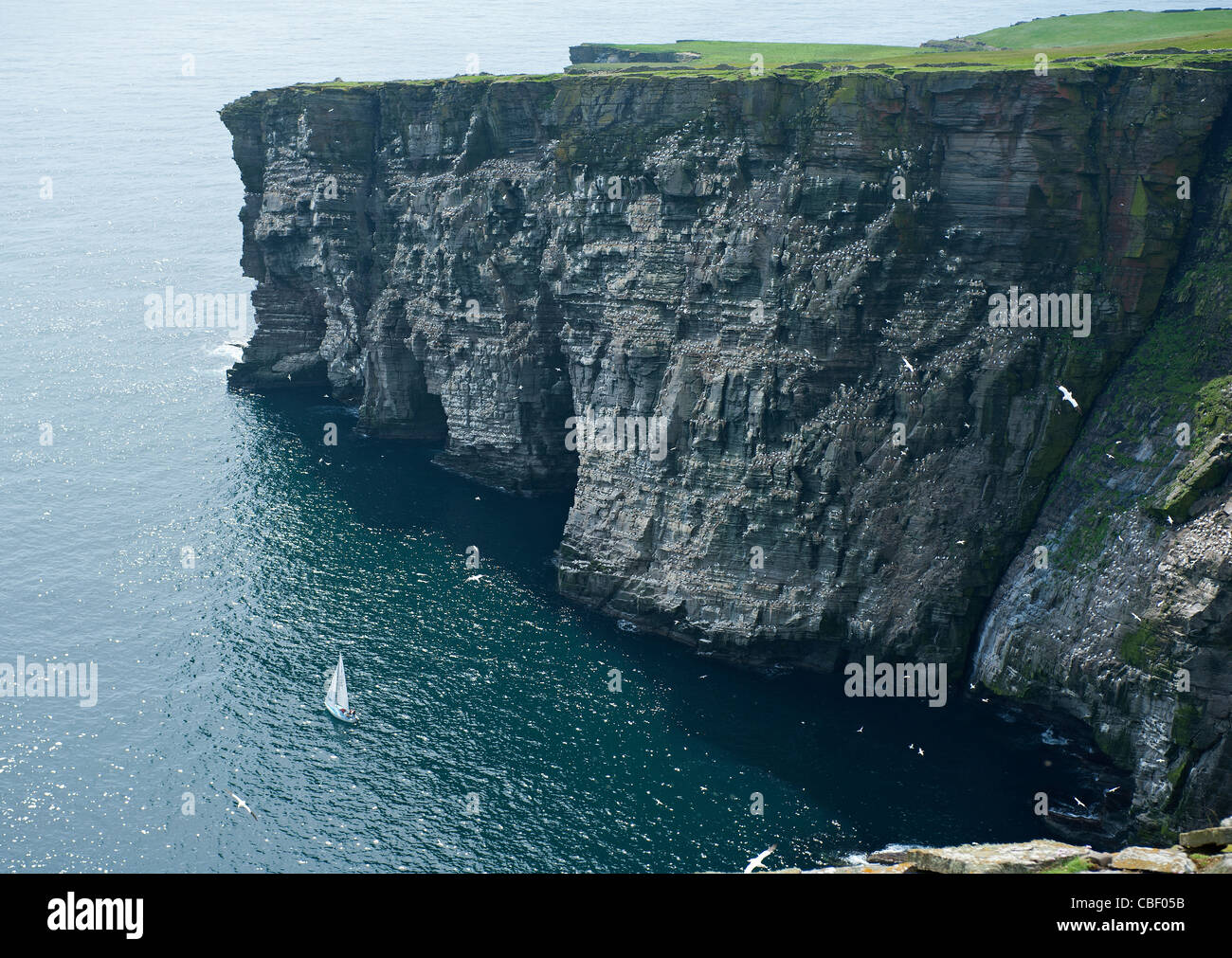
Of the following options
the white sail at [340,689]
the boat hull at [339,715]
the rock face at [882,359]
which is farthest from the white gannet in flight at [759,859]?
the white sail at [340,689]

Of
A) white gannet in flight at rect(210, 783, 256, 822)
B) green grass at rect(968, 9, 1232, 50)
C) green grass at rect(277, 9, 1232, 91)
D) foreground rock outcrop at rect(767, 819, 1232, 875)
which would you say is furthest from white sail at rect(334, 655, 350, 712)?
green grass at rect(968, 9, 1232, 50)

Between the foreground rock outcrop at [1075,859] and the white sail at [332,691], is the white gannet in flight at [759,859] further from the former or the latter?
the white sail at [332,691]

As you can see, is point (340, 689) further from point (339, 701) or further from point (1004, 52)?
point (1004, 52)

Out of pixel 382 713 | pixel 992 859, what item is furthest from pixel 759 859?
pixel 382 713

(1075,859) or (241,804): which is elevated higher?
(1075,859)

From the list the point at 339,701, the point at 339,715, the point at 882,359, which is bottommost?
the point at 339,715

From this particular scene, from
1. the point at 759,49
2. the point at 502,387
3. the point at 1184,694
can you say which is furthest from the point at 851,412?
the point at 759,49
